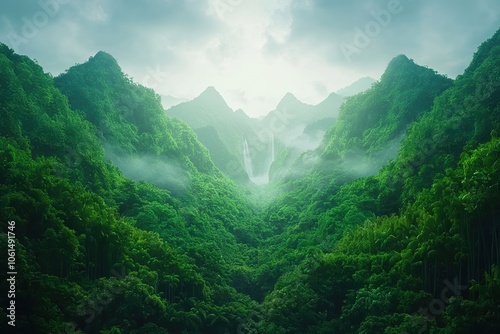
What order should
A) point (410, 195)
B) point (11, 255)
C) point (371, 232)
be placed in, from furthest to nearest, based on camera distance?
point (410, 195)
point (371, 232)
point (11, 255)

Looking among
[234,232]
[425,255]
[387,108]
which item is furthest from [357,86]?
[425,255]

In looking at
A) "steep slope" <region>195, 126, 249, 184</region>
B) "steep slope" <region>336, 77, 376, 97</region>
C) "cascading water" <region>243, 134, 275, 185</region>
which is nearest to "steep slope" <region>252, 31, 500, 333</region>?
"steep slope" <region>195, 126, 249, 184</region>

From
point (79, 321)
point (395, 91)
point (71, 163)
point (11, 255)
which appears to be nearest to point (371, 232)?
point (79, 321)

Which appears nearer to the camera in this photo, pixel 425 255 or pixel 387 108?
pixel 425 255

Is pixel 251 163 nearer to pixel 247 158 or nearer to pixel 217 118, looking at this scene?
pixel 247 158

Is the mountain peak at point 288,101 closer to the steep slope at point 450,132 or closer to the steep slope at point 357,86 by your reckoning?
the steep slope at point 357,86

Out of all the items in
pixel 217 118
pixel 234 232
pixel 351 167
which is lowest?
pixel 234 232

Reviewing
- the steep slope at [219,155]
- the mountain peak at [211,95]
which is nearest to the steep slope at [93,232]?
the steep slope at [219,155]

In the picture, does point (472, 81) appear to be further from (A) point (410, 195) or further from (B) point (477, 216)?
(B) point (477, 216)
